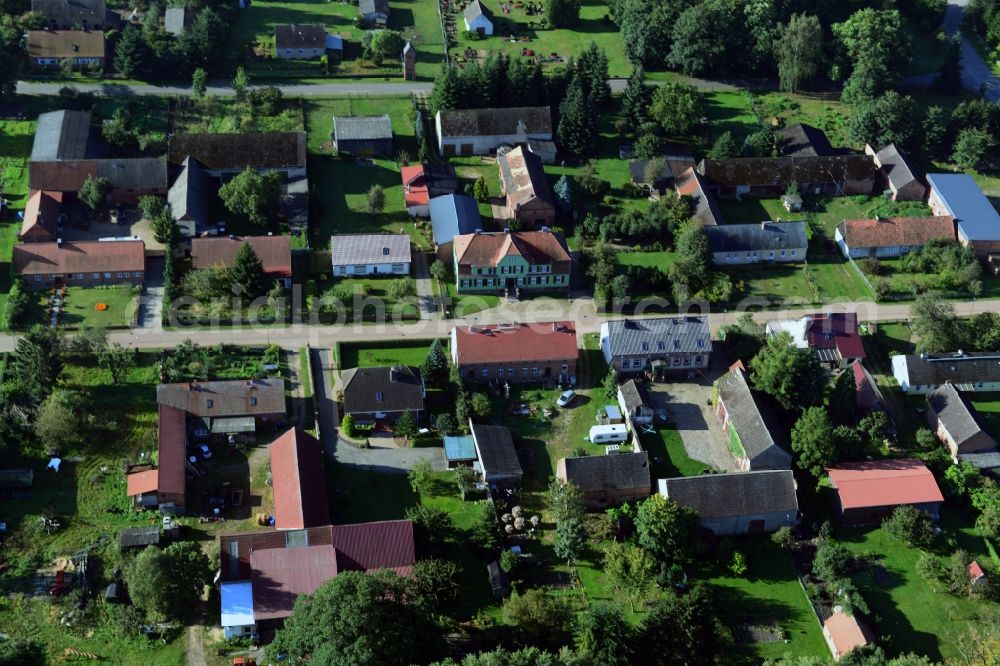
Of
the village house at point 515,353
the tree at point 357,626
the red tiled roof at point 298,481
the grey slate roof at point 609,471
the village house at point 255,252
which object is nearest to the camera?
the tree at point 357,626

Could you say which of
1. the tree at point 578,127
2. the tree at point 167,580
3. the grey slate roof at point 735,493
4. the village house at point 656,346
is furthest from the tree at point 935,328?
the tree at point 167,580

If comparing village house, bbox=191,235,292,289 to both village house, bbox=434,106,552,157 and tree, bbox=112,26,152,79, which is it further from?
tree, bbox=112,26,152,79

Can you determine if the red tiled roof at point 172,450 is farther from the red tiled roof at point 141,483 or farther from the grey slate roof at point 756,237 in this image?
the grey slate roof at point 756,237

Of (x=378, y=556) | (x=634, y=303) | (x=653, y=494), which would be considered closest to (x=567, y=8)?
(x=634, y=303)

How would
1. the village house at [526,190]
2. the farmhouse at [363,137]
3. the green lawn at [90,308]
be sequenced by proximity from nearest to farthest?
the green lawn at [90,308], the village house at [526,190], the farmhouse at [363,137]

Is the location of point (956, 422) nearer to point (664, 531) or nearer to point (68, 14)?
point (664, 531)

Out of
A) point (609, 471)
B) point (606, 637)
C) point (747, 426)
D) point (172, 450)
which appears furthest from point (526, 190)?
point (606, 637)
